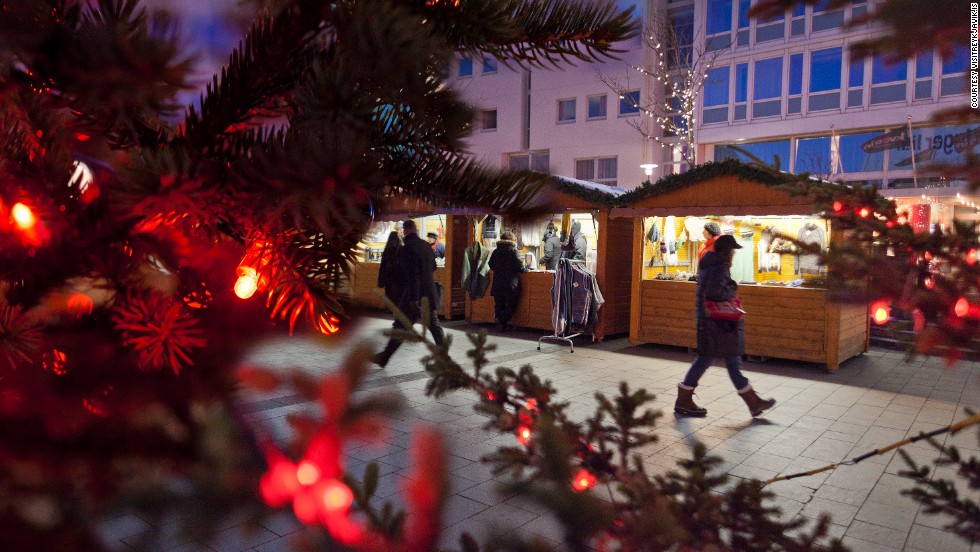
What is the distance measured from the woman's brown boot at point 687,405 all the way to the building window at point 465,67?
5925 mm

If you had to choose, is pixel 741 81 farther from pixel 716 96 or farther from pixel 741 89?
pixel 716 96

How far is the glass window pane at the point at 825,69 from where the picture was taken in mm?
22047

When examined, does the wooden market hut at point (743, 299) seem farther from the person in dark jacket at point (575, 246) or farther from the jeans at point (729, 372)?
the jeans at point (729, 372)

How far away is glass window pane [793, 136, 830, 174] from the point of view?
22.2 m

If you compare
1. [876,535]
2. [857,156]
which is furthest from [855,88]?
[876,535]

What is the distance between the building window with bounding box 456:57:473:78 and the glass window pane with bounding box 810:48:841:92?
80.3 ft

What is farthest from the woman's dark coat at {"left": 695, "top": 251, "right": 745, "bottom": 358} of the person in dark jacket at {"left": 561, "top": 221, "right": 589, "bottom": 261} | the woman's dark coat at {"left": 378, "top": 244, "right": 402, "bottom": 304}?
the person in dark jacket at {"left": 561, "top": 221, "right": 589, "bottom": 261}

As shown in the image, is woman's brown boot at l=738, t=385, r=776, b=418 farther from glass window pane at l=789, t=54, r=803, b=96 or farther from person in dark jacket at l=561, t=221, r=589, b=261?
glass window pane at l=789, t=54, r=803, b=96

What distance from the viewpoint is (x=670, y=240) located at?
11.6 meters

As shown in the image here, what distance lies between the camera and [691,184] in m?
10.2

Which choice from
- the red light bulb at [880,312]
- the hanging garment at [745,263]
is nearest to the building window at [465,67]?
the red light bulb at [880,312]

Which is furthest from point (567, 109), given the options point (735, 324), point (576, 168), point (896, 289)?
point (896, 289)

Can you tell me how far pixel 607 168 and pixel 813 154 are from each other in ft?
25.1

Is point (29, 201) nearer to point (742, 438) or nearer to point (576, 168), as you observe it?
point (742, 438)
